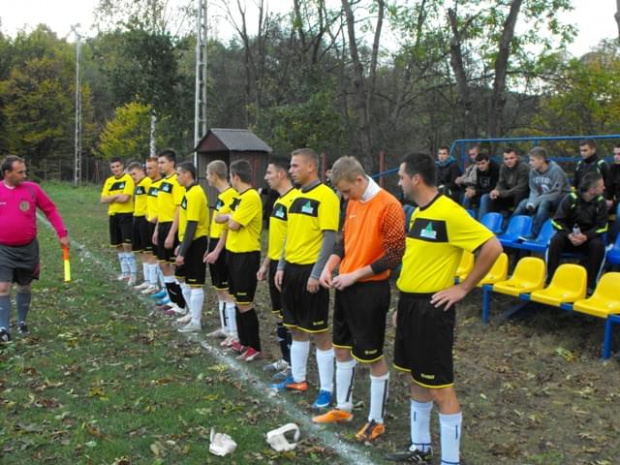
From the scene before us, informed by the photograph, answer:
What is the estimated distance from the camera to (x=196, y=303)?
24.9ft

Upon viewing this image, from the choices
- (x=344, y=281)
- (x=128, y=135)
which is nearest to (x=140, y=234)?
(x=344, y=281)

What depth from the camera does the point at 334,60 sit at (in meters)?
29.2

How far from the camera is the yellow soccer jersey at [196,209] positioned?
7.20 metres

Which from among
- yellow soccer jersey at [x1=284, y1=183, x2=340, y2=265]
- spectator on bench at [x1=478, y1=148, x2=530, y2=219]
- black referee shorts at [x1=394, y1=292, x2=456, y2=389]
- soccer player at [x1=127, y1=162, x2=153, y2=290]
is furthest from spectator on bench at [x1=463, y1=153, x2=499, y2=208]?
black referee shorts at [x1=394, y1=292, x2=456, y2=389]

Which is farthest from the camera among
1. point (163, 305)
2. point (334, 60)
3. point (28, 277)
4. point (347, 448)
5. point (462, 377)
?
point (334, 60)

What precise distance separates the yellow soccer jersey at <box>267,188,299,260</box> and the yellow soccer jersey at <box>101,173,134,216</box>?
502 centimetres

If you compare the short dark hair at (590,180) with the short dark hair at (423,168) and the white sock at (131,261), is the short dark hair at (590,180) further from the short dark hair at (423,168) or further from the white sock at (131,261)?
the white sock at (131,261)

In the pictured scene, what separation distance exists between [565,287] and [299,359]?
11.4 feet

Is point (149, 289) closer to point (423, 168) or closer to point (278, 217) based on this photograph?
point (278, 217)

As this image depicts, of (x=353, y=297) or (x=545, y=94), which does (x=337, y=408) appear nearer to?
(x=353, y=297)

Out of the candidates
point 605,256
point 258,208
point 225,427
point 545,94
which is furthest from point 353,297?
point 545,94

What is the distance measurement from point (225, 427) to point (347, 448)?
994mm

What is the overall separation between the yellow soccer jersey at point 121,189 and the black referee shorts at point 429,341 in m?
7.18

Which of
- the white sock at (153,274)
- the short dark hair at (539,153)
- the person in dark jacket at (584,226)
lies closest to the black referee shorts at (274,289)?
the person in dark jacket at (584,226)
